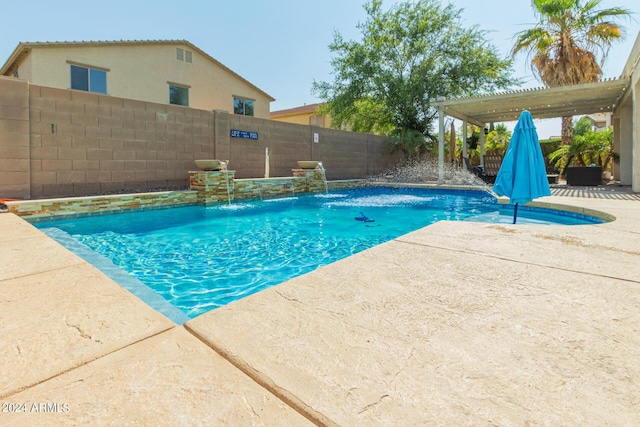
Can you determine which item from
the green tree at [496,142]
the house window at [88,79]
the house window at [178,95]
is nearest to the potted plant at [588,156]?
the green tree at [496,142]

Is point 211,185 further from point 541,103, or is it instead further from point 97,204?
point 541,103

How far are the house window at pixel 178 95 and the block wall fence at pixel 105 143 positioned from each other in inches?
187

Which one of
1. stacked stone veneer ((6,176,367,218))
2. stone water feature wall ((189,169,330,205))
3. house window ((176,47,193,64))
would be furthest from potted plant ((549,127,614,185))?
house window ((176,47,193,64))

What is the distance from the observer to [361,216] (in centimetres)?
754

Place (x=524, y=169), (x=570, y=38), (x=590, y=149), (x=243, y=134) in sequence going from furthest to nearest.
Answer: (x=570, y=38), (x=590, y=149), (x=243, y=134), (x=524, y=169)

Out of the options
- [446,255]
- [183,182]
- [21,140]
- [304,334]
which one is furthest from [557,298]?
[183,182]

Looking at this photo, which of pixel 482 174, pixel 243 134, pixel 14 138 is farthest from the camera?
pixel 482 174

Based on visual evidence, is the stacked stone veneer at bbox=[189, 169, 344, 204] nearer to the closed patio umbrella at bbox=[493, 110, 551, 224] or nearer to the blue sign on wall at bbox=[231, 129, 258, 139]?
the blue sign on wall at bbox=[231, 129, 258, 139]

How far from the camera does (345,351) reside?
4.81 ft

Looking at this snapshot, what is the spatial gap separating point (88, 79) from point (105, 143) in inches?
221

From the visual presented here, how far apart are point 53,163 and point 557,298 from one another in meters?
9.02

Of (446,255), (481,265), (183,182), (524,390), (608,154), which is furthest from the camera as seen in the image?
(608,154)

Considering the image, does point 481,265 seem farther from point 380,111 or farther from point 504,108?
point 380,111

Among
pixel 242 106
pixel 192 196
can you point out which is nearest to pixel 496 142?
pixel 242 106
